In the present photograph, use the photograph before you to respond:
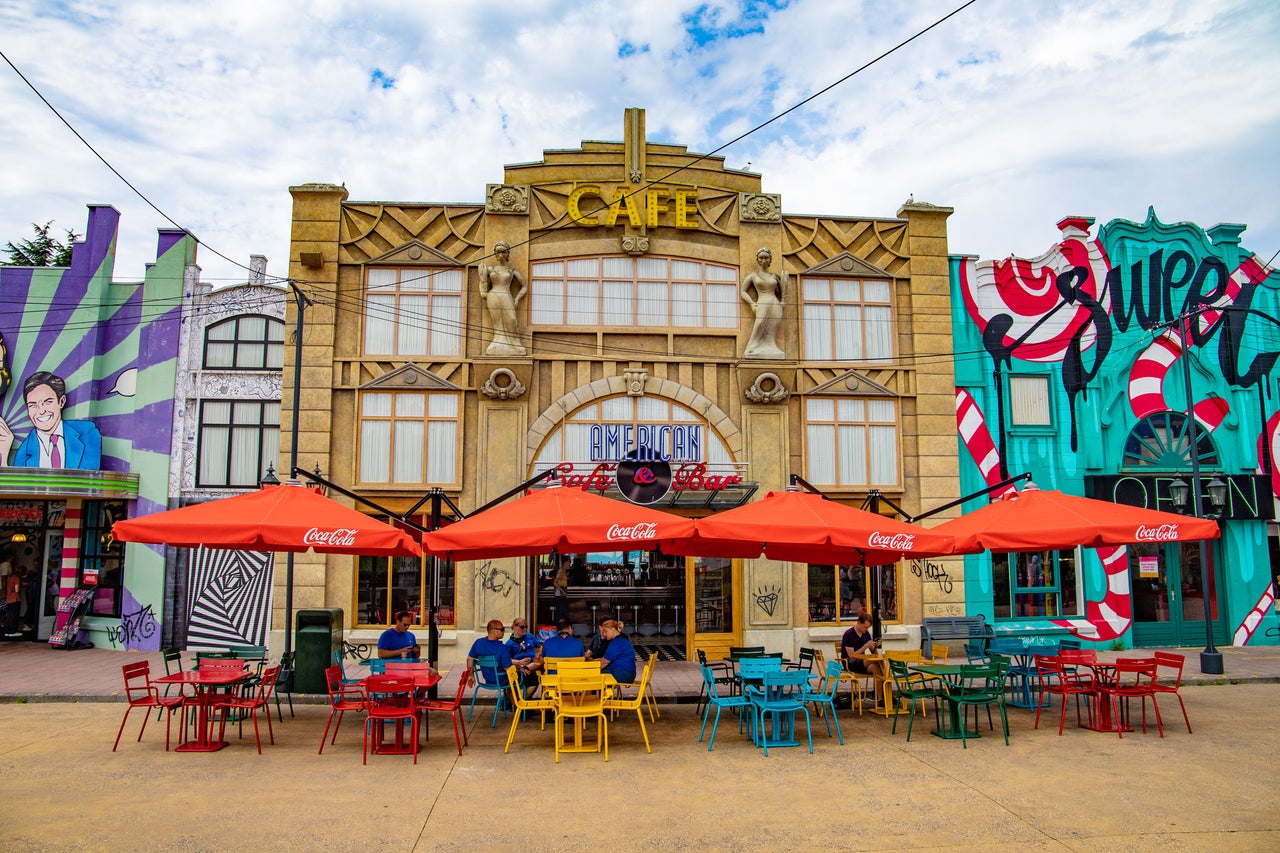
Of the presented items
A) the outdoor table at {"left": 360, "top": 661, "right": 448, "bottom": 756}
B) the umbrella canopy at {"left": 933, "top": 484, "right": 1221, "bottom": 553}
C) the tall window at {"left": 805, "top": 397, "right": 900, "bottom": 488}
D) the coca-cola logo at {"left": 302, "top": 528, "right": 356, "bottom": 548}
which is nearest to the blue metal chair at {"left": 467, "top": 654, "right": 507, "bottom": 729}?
the outdoor table at {"left": 360, "top": 661, "right": 448, "bottom": 756}

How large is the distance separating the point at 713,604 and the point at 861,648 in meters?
5.53

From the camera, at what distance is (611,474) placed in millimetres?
17938

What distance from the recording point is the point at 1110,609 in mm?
19719

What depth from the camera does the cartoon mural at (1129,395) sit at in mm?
19938

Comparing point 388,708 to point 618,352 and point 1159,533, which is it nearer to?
point 1159,533

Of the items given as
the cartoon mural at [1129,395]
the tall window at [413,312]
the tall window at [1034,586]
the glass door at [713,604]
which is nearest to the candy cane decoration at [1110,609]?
the cartoon mural at [1129,395]

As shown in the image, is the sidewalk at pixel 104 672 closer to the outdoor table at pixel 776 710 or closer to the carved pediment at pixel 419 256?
the outdoor table at pixel 776 710

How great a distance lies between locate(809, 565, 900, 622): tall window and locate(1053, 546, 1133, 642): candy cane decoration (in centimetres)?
362

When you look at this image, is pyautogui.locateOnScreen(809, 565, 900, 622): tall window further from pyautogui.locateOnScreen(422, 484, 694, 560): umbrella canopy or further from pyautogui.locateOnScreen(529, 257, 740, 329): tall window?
pyautogui.locateOnScreen(422, 484, 694, 560): umbrella canopy

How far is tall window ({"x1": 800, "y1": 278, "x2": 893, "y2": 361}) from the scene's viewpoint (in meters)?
19.7

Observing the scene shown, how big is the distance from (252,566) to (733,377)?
11.0 m

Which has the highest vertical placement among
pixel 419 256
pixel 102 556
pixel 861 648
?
pixel 419 256

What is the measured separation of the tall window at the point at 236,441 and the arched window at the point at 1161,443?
1887cm

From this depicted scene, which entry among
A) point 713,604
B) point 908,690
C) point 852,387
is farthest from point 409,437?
point 908,690
